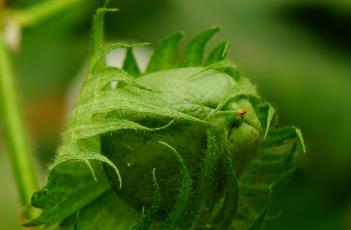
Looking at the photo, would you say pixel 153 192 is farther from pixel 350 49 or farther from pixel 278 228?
pixel 350 49

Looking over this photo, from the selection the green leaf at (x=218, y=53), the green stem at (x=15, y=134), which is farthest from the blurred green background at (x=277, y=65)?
the green leaf at (x=218, y=53)

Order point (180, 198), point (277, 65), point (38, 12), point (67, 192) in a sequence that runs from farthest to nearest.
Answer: point (277, 65)
point (38, 12)
point (67, 192)
point (180, 198)

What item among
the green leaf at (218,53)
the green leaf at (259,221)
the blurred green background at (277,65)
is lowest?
the blurred green background at (277,65)

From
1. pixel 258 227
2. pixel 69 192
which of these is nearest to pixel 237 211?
pixel 258 227

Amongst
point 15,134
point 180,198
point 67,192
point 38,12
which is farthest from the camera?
point 38,12

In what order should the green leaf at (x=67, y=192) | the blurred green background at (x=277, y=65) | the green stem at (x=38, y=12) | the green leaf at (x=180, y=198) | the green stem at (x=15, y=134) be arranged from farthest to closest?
1. the blurred green background at (x=277, y=65)
2. the green stem at (x=38, y=12)
3. the green stem at (x=15, y=134)
4. the green leaf at (x=67, y=192)
5. the green leaf at (x=180, y=198)

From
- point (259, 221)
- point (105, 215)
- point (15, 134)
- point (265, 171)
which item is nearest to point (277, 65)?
point (15, 134)

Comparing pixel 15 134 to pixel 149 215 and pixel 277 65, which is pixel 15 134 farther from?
pixel 277 65

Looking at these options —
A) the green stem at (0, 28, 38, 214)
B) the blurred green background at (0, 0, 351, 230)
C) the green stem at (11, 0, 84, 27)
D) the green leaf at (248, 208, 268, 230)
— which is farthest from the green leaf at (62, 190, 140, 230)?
the blurred green background at (0, 0, 351, 230)

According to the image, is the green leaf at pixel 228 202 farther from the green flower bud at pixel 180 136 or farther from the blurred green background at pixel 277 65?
the blurred green background at pixel 277 65
